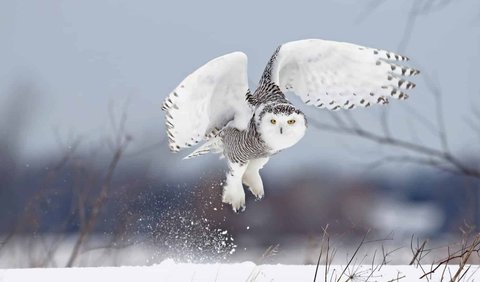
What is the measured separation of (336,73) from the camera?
A: 206 inches

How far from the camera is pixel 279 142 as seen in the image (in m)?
4.74

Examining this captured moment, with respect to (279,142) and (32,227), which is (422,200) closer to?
(32,227)

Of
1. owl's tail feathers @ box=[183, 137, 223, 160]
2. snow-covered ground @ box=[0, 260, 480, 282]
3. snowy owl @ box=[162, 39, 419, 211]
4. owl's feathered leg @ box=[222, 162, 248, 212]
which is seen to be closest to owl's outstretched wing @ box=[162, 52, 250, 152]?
snowy owl @ box=[162, 39, 419, 211]

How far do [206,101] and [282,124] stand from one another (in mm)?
529

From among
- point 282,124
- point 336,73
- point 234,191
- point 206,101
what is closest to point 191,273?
Result: point 282,124

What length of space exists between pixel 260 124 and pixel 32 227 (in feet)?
8.13

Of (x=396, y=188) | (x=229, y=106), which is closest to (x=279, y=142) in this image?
(x=229, y=106)

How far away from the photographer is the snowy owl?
473 cm

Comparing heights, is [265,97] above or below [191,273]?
above

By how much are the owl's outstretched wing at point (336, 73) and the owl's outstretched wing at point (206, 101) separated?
0.21 meters

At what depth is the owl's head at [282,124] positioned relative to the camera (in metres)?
4.63

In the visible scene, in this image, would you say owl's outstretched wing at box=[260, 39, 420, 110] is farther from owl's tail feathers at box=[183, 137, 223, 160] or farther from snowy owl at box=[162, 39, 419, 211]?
owl's tail feathers at box=[183, 137, 223, 160]

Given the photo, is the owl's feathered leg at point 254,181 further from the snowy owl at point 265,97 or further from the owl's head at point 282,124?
the owl's head at point 282,124

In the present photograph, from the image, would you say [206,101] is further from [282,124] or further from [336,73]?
[336,73]
